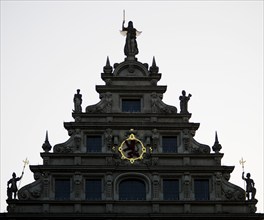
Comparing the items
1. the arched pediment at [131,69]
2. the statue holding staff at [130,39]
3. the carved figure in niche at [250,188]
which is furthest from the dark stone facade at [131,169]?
the statue holding staff at [130,39]

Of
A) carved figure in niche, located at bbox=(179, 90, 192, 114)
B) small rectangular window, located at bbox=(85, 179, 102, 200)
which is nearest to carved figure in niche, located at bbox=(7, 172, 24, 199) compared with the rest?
small rectangular window, located at bbox=(85, 179, 102, 200)

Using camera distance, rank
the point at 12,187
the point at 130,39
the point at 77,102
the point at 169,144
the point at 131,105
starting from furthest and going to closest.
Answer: the point at 130,39 → the point at 131,105 → the point at 77,102 → the point at 169,144 → the point at 12,187

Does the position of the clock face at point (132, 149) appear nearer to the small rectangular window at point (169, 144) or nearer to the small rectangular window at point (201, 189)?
the small rectangular window at point (169, 144)

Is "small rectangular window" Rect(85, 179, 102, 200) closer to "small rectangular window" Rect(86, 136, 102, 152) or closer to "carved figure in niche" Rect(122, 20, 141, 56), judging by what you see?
"small rectangular window" Rect(86, 136, 102, 152)

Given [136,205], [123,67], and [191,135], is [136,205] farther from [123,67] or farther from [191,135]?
[123,67]

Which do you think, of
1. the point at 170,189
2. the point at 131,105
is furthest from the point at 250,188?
the point at 131,105

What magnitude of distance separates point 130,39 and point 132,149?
7.47 m

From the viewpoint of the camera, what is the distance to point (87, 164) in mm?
45062

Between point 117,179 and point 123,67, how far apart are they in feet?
23.0

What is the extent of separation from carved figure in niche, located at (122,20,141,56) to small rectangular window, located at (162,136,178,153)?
581cm

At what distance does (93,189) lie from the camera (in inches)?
1757

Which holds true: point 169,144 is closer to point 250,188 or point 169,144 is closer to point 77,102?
point 250,188

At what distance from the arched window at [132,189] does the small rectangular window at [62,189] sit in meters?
2.71
